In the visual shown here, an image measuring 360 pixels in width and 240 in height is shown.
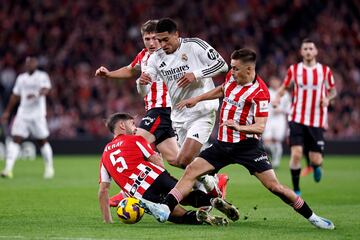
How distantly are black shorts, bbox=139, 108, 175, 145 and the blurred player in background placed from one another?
6.54 feet

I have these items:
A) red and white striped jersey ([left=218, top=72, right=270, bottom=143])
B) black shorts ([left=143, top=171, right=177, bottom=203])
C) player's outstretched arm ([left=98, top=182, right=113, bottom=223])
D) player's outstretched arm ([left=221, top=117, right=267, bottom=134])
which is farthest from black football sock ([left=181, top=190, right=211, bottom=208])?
player's outstretched arm ([left=221, top=117, right=267, bottom=134])

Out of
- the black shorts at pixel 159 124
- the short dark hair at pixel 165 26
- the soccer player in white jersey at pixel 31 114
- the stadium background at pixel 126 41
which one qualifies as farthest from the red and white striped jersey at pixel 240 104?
the stadium background at pixel 126 41

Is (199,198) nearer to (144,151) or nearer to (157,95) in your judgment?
(144,151)

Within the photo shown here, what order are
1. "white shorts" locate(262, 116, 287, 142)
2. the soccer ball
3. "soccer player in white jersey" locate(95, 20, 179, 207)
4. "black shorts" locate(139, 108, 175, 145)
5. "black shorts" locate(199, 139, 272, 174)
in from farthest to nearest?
"white shorts" locate(262, 116, 287, 142)
"black shorts" locate(139, 108, 175, 145)
"soccer player in white jersey" locate(95, 20, 179, 207)
"black shorts" locate(199, 139, 272, 174)
the soccer ball

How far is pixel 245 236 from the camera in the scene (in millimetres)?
8062

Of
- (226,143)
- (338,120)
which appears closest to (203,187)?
(226,143)

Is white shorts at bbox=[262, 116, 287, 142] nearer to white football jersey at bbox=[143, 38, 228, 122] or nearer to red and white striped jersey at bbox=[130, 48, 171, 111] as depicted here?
red and white striped jersey at bbox=[130, 48, 171, 111]

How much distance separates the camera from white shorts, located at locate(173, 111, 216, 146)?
33.0 feet

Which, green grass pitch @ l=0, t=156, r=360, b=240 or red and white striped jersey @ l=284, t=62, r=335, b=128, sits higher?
red and white striped jersey @ l=284, t=62, r=335, b=128

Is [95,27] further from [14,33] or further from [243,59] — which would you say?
[243,59]

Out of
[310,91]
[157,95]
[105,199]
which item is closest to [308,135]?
[310,91]

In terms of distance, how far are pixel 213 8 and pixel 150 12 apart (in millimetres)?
2267

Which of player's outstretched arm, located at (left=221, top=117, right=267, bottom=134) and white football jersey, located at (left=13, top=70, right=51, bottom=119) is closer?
player's outstretched arm, located at (left=221, top=117, right=267, bottom=134)

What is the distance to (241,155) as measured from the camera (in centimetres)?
889
